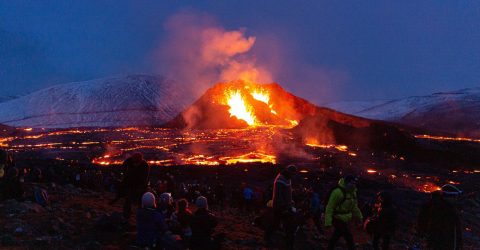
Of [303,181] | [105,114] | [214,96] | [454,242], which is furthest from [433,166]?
[105,114]

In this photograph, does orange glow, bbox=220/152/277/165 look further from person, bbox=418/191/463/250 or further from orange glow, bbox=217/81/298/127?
person, bbox=418/191/463/250

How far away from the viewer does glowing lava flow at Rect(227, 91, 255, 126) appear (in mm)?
88812

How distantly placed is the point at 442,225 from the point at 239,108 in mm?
84439

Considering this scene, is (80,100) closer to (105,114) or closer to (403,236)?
(105,114)

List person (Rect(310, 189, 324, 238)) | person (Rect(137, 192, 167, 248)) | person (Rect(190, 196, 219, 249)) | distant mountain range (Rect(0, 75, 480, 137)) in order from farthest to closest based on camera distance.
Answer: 1. distant mountain range (Rect(0, 75, 480, 137))
2. person (Rect(310, 189, 324, 238))
3. person (Rect(137, 192, 167, 248))
4. person (Rect(190, 196, 219, 249))

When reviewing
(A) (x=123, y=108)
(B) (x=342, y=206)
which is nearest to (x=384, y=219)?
(B) (x=342, y=206)

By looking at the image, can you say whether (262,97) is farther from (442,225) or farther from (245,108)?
(442,225)

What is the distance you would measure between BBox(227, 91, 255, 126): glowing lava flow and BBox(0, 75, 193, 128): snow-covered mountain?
30.0 metres

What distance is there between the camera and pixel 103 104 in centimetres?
13300

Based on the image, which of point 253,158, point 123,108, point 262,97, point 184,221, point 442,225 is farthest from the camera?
point 123,108

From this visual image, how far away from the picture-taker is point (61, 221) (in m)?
11.6

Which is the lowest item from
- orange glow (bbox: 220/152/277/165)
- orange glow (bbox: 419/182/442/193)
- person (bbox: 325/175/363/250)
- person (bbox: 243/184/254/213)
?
orange glow (bbox: 419/182/442/193)

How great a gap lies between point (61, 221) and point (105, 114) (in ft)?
393

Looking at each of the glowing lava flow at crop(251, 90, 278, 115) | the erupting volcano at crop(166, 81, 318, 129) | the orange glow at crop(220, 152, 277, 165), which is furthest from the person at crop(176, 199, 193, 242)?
the glowing lava flow at crop(251, 90, 278, 115)
